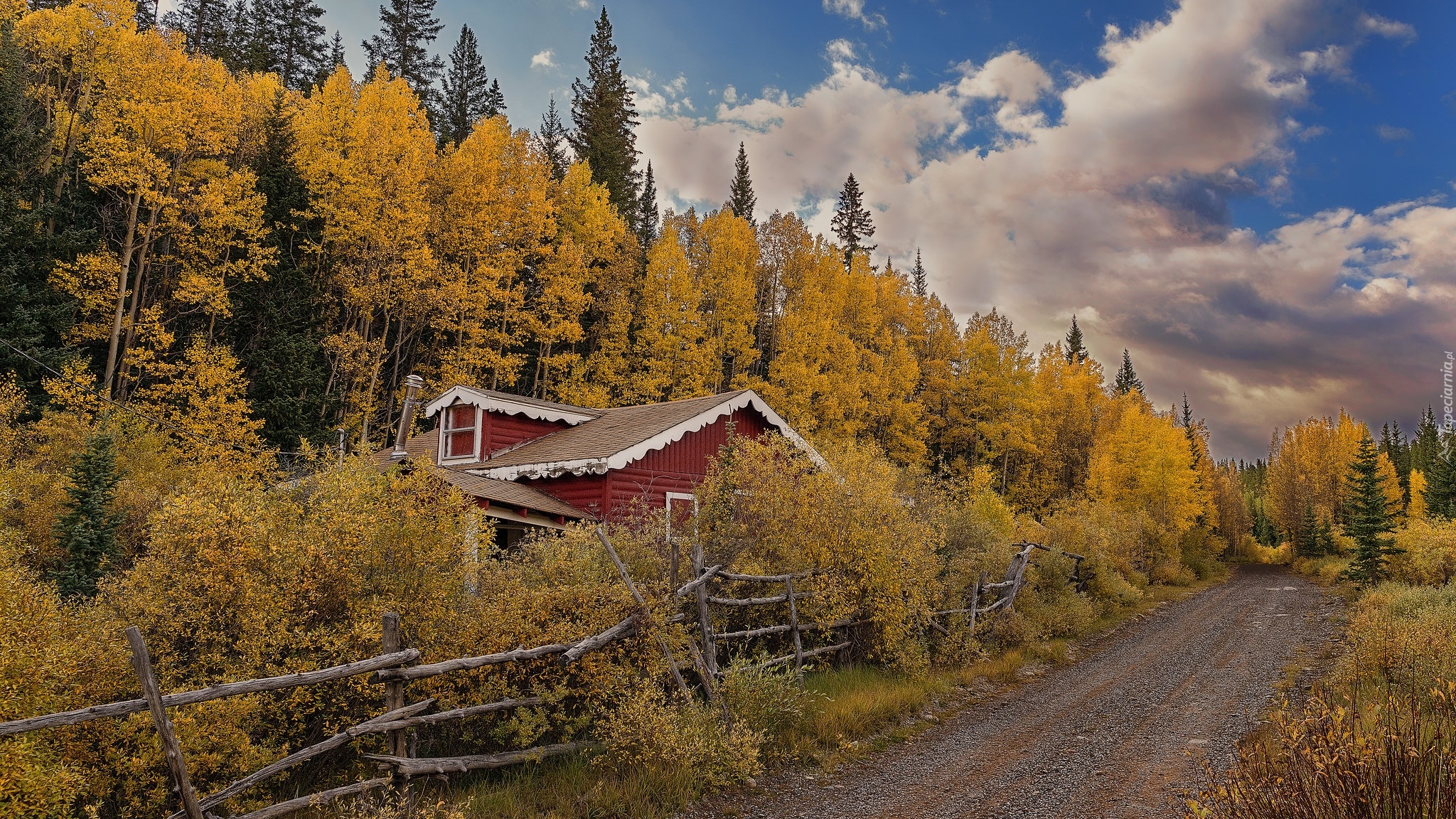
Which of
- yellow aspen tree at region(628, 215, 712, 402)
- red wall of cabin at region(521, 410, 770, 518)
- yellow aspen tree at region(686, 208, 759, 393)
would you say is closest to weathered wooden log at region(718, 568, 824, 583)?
red wall of cabin at region(521, 410, 770, 518)

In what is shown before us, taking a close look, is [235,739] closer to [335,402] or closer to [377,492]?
[377,492]

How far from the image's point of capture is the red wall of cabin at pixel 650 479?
18.4 m

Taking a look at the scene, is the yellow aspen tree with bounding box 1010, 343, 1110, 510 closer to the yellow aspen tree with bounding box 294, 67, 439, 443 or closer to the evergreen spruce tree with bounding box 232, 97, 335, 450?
the yellow aspen tree with bounding box 294, 67, 439, 443

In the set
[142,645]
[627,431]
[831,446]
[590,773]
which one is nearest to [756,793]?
[590,773]

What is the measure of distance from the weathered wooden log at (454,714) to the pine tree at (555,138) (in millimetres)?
36066

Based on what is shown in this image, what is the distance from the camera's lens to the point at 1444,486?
37531 millimetres

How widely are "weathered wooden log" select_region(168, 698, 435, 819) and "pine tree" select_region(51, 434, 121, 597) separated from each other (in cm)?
853

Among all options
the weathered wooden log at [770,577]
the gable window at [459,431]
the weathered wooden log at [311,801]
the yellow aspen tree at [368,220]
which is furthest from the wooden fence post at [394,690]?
the yellow aspen tree at [368,220]

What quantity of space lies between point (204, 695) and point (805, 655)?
799cm

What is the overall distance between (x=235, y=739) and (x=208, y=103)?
75.6ft

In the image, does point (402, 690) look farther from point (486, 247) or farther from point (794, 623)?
point (486, 247)

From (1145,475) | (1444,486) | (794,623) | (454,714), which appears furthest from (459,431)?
(1444,486)

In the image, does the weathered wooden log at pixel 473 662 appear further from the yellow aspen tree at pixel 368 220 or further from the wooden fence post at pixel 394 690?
the yellow aspen tree at pixel 368 220

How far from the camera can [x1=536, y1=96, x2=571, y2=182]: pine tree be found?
1617 inches
